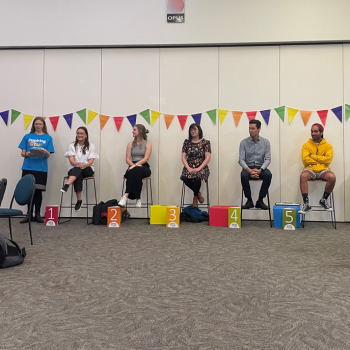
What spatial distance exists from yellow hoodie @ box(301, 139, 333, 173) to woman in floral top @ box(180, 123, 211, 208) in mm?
1252

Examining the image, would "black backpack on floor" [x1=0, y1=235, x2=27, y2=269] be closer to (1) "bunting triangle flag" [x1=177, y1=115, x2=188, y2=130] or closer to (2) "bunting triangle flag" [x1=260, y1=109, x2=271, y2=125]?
(1) "bunting triangle flag" [x1=177, y1=115, x2=188, y2=130]

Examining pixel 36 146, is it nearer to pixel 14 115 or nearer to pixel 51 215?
pixel 14 115

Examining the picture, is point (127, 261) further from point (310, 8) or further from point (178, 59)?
point (310, 8)

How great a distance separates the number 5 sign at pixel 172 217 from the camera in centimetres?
369

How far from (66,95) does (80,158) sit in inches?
42.7

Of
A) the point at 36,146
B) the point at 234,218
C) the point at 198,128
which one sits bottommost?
the point at 234,218

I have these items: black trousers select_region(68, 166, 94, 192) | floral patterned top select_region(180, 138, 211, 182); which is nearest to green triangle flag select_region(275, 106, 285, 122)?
floral patterned top select_region(180, 138, 211, 182)

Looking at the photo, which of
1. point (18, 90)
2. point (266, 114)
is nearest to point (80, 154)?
point (18, 90)

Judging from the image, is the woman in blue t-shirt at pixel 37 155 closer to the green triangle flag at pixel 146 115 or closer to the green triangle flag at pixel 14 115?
the green triangle flag at pixel 14 115

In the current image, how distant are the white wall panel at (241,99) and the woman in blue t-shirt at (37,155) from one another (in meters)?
2.42

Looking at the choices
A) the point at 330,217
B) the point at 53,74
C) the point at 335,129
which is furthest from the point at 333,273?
the point at 53,74

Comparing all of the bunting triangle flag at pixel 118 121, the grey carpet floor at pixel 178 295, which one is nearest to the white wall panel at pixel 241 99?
the bunting triangle flag at pixel 118 121

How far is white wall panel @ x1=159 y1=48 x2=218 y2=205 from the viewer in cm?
458

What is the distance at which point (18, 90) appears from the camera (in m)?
4.73
